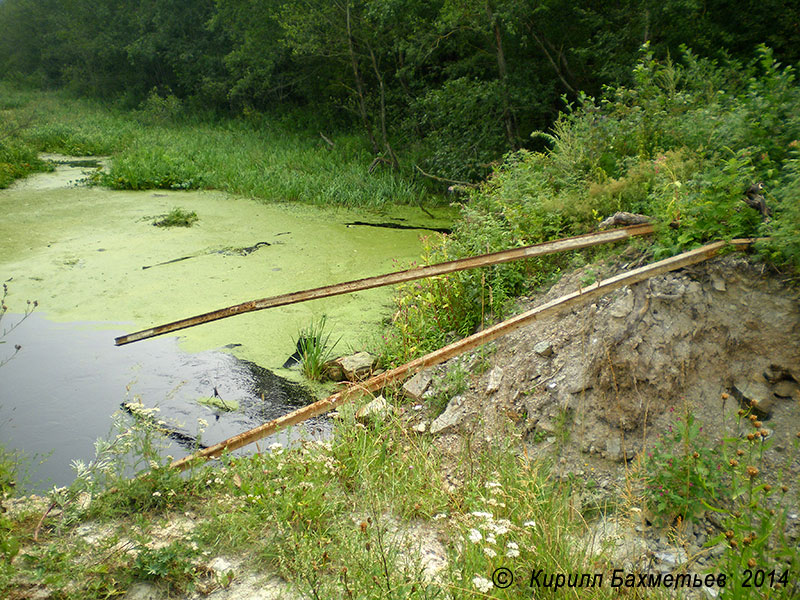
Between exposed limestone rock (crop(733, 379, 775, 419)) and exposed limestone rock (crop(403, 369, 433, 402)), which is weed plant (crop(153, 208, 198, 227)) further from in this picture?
exposed limestone rock (crop(733, 379, 775, 419))

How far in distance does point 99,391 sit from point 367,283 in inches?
91.7

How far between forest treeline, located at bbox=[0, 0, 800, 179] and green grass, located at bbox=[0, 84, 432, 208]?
0.74 m

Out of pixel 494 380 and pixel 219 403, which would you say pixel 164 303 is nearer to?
pixel 219 403

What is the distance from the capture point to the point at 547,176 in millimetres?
4996

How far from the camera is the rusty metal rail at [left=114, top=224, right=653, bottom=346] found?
7.89 feet

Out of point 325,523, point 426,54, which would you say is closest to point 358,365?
point 325,523

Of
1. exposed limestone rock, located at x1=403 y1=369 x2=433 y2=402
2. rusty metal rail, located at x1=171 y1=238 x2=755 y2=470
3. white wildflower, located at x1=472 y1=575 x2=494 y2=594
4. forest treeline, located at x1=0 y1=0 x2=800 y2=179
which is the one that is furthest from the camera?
forest treeline, located at x1=0 y1=0 x2=800 y2=179

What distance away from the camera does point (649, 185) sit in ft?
12.5

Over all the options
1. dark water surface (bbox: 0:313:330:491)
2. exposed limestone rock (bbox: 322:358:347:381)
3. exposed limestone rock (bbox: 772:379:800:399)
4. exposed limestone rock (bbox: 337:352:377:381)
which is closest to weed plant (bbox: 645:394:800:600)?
exposed limestone rock (bbox: 772:379:800:399)

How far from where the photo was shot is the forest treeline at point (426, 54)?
6867mm

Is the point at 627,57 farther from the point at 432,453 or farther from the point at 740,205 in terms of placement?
the point at 432,453

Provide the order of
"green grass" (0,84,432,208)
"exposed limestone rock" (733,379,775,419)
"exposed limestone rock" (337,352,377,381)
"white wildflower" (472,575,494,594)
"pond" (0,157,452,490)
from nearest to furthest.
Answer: "white wildflower" (472,575,494,594) < "exposed limestone rock" (733,379,775,419) < "pond" (0,157,452,490) < "exposed limestone rock" (337,352,377,381) < "green grass" (0,84,432,208)

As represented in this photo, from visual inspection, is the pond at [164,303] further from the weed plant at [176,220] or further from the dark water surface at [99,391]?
the weed plant at [176,220]

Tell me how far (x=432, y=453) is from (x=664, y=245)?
5.34 ft
